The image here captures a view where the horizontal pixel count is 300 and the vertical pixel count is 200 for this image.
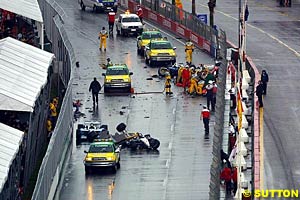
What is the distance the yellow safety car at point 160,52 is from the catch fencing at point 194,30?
293 cm

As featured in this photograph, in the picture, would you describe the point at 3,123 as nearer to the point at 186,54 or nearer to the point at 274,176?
the point at 274,176

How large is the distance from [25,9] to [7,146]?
2683 cm

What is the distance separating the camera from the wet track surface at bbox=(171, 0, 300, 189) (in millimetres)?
53875

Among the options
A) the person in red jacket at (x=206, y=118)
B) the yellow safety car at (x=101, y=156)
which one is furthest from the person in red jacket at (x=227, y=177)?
the person in red jacket at (x=206, y=118)

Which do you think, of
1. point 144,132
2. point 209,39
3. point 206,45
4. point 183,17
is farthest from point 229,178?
point 183,17

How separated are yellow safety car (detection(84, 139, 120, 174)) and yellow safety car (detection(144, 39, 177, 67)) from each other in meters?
22.1

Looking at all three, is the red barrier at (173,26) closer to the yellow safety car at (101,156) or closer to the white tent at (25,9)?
the white tent at (25,9)

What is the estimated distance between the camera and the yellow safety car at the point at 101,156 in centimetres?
5331

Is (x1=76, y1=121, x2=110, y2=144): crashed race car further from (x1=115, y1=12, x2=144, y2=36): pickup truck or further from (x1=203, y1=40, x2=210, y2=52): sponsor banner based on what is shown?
(x1=115, y1=12, x2=144, y2=36): pickup truck

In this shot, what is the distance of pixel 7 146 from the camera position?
1786 inches

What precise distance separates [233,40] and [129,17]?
→ 7.63 metres

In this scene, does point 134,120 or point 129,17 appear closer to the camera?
point 134,120

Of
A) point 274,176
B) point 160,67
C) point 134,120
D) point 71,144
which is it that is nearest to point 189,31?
point 160,67

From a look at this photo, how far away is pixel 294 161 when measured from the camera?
2136 inches
